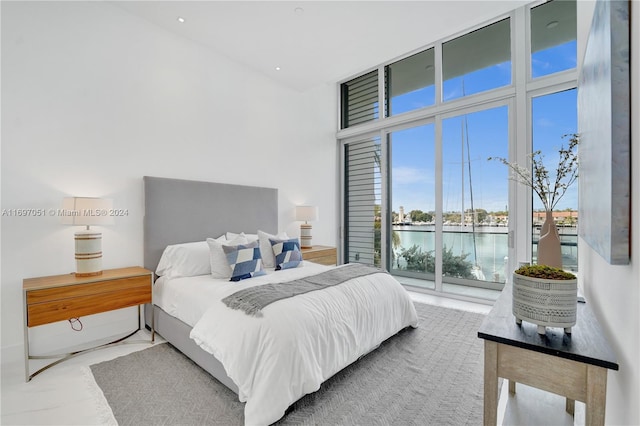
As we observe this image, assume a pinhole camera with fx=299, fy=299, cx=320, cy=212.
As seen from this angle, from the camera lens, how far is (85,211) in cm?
251

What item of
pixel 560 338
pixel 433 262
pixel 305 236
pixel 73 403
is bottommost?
pixel 73 403

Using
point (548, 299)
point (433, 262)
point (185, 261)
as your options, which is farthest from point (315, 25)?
point (433, 262)

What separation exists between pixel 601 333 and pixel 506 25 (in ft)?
12.8

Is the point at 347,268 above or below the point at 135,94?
below

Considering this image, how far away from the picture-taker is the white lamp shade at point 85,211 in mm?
2457

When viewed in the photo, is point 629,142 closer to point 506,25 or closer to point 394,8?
point 394,8

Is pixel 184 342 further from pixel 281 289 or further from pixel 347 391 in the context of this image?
pixel 347 391

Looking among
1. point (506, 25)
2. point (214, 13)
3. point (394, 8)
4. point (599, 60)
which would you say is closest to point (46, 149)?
point (214, 13)

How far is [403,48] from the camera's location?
354cm

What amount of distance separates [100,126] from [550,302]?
3.63 metres

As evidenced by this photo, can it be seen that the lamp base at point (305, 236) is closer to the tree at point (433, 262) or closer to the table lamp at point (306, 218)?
the table lamp at point (306, 218)

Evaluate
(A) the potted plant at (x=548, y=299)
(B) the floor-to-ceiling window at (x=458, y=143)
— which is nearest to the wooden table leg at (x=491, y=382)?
(A) the potted plant at (x=548, y=299)

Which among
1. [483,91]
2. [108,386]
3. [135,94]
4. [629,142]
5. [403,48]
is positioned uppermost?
[403,48]

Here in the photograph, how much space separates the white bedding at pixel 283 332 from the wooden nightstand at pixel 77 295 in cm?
28
